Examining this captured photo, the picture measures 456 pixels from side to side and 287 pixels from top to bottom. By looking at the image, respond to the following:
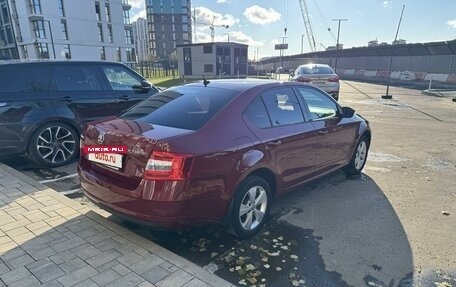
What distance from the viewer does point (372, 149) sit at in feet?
24.1

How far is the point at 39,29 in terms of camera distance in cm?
4184

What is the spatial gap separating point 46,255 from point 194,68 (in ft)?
139

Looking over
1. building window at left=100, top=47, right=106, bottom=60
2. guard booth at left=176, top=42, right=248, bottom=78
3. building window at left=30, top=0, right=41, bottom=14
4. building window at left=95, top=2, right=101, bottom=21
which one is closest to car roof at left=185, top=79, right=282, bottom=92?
guard booth at left=176, top=42, right=248, bottom=78

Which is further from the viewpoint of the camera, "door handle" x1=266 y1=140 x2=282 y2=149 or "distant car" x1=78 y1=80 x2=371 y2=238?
"door handle" x1=266 y1=140 x2=282 y2=149

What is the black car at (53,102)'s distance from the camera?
207 inches

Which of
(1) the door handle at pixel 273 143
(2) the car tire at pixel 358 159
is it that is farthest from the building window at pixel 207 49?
(1) the door handle at pixel 273 143

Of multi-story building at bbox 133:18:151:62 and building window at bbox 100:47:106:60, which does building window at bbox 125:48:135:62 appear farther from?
multi-story building at bbox 133:18:151:62

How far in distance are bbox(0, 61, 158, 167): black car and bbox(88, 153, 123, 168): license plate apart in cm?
271

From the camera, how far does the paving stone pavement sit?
2623 millimetres

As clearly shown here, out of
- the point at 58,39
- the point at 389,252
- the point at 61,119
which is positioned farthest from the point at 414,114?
the point at 58,39

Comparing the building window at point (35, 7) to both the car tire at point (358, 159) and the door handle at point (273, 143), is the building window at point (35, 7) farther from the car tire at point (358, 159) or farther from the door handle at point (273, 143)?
the door handle at point (273, 143)

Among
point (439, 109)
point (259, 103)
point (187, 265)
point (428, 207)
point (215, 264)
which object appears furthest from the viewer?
point (439, 109)

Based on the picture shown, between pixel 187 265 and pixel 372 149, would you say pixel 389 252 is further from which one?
pixel 372 149

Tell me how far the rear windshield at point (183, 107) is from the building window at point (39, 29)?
46.0m
